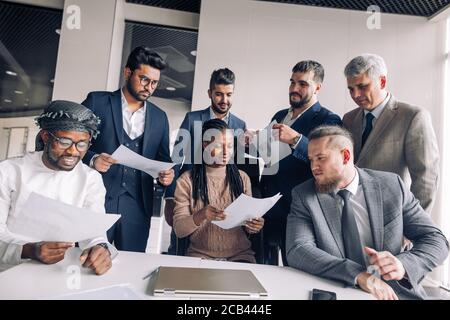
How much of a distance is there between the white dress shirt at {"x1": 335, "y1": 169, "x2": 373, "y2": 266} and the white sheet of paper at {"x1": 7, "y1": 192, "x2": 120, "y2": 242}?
900 mm

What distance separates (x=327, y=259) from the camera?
43.5 inches

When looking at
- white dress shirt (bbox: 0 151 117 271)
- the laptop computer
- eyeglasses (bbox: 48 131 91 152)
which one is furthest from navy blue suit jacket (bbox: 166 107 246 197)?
the laptop computer

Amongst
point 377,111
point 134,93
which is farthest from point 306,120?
point 134,93

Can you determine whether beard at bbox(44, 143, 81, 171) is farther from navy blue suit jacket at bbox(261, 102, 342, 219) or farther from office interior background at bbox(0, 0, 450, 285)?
navy blue suit jacket at bbox(261, 102, 342, 219)

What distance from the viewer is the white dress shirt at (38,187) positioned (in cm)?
116

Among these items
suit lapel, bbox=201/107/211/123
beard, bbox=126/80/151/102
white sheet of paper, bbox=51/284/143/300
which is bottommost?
white sheet of paper, bbox=51/284/143/300

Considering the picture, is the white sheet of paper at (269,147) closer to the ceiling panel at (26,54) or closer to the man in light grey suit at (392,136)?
the man in light grey suit at (392,136)

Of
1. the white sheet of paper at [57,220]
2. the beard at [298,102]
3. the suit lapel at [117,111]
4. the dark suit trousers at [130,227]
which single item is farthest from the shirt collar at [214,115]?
the white sheet of paper at [57,220]

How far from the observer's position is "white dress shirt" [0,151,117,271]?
1.16 meters

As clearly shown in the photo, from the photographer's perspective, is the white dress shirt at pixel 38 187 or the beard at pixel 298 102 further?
the beard at pixel 298 102

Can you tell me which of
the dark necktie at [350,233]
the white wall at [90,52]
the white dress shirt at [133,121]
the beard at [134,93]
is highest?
the white wall at [90,52]

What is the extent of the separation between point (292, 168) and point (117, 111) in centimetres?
102

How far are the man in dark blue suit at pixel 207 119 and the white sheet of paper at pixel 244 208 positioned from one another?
1.31 feet
